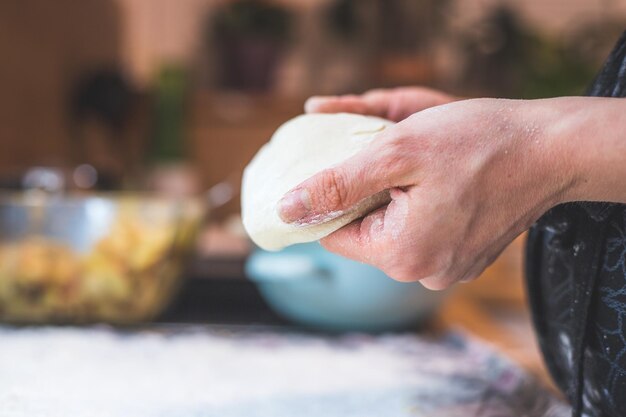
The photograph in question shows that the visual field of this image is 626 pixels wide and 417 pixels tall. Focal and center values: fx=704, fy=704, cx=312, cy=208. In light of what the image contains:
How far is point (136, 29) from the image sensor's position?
2459 mm

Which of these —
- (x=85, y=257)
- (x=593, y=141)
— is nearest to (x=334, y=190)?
(x=593, y=141)

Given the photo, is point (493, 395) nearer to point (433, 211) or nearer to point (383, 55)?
point (433, 211)

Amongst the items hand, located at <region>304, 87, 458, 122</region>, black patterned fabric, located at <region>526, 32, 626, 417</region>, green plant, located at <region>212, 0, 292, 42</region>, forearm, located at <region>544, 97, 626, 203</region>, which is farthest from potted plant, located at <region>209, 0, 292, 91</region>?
forearm, located at <region>544, 97, 626, 203</region>

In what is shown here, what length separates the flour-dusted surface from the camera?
512 millimetres

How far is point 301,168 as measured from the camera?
43 centimetres

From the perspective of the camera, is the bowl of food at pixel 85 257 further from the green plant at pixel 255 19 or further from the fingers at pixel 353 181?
the green plant at pixel 255 19

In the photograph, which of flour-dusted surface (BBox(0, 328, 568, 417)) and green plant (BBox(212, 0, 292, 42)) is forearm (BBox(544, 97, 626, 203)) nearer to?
flour-dusted surface (BBox(0, 328, 568, 417))

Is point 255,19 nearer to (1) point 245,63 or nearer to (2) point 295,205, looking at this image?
(1) point 245,63

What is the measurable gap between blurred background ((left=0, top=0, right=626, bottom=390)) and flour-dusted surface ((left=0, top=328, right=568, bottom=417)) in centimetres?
123

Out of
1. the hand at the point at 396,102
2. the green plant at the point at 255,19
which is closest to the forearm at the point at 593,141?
the hand at the point at 396,102

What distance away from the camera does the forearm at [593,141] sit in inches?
12.9

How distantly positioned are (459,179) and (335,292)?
1.32ft

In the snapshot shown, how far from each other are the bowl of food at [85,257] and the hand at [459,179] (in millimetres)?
407

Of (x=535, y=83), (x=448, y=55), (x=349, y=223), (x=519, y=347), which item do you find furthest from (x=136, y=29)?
(x=349, y=223)
